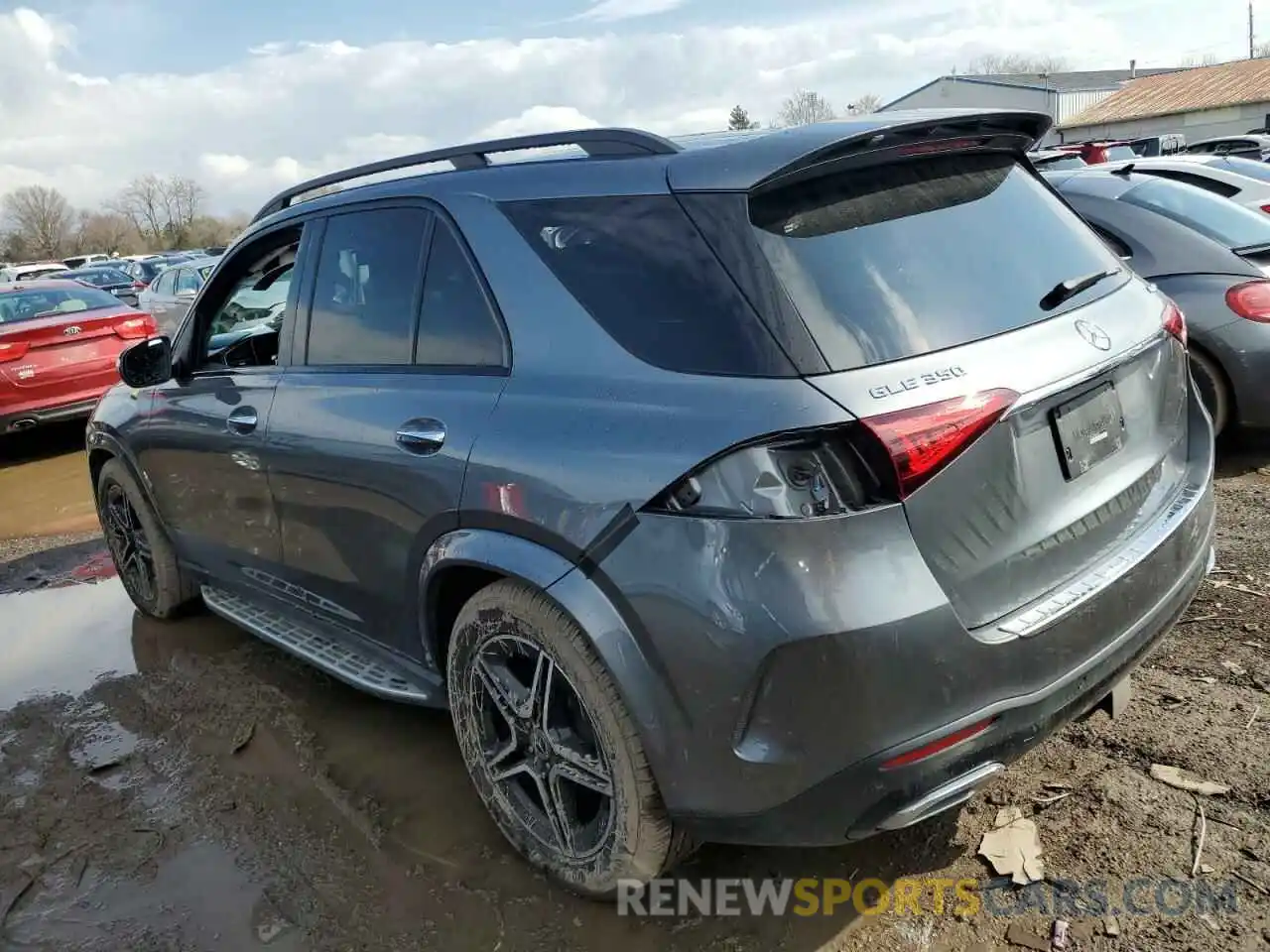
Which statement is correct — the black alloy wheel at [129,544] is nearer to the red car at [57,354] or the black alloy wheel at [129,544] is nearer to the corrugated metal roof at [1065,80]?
the red car at [57,354]

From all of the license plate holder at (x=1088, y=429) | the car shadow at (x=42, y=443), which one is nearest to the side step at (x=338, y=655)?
the license plate holder at (x=1088, y=429)

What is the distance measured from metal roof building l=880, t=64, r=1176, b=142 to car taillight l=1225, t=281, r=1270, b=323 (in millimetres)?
52165

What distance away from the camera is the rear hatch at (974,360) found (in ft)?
6.61

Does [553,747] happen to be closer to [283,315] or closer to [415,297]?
[415,297]

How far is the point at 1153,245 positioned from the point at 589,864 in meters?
4.62

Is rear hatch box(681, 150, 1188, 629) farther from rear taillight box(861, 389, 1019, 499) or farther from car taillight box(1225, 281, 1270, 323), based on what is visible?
car taillight box(1225, 281, 1270, 323)

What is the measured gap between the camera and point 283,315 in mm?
3553

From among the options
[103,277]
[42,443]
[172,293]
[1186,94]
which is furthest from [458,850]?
[1186,94]

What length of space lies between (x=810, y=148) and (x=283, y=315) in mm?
2125

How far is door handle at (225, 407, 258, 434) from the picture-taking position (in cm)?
350

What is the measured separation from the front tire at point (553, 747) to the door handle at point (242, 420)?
1.33 metres

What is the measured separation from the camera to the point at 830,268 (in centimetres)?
215

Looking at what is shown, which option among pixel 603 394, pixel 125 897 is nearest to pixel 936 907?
pixel 603 394

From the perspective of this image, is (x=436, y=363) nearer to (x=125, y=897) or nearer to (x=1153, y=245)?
(x=125, y=897)
